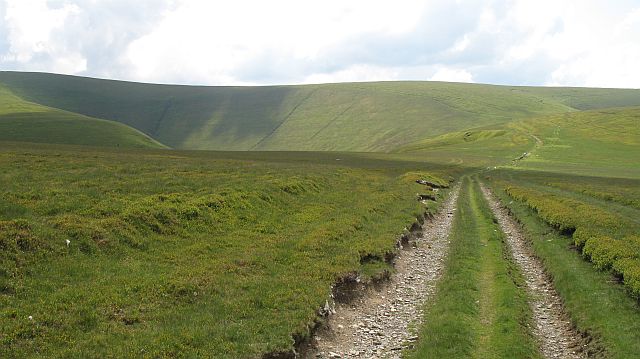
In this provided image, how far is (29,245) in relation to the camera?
68.4ft

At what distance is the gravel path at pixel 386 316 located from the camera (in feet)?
61.2

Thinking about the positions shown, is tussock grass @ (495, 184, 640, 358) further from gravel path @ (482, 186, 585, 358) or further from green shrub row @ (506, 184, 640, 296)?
green shrub row @ (506, 184, 640, 296)

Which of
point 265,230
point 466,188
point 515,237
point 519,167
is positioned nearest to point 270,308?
point 265,230

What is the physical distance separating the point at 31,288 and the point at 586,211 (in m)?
44.6

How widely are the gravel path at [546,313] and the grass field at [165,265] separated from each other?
28.8 ft

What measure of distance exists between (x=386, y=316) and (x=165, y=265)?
37.6ft

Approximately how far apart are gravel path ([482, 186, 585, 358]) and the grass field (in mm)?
8772

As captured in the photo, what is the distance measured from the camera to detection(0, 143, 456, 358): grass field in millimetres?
15758

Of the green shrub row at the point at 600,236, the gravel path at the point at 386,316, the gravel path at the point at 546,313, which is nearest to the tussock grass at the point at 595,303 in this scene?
the gravel path at the point at 546,313

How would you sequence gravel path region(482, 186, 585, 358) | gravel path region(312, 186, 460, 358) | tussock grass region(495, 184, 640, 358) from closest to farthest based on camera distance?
tussock grass region(495, 184, 640, 358)
gravel path region(482, 186, 585, 358)
gravel path region(312, 186, 460, 358)

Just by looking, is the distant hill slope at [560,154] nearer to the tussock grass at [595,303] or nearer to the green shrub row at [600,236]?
the green shrub row at [600,236]

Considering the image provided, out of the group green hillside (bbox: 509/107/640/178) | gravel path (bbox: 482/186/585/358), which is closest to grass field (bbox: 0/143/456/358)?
gravel path (bbox: 482/186/585/358)

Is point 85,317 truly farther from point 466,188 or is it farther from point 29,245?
point 466,188

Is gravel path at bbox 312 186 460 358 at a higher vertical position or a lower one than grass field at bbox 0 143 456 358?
lower
